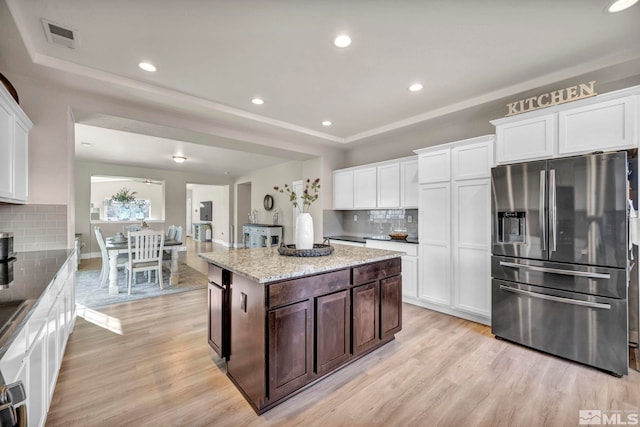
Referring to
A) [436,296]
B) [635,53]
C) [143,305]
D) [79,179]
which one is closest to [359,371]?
[436,296]

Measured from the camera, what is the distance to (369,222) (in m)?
5.12

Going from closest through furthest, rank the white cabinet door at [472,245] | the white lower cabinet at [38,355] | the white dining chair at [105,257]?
the white lower cabinet at [38,355] → the white cabinet door at [472,245] → the white dining chair at [105,257]

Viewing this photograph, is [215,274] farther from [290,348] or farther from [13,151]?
[13,151]

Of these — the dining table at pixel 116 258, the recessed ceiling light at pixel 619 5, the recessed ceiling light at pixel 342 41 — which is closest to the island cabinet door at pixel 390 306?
the recessed ceiling light at pixel 342 41

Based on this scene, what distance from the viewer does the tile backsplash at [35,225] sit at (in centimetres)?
253

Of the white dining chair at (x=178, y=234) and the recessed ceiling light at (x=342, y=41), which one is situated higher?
the recessed ceiling light at (x=342, y=41)

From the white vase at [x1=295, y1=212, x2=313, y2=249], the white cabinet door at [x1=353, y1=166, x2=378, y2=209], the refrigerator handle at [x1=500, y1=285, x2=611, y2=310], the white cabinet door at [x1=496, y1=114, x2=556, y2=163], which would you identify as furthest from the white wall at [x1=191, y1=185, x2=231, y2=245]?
the refrigerator handle at [x1=500, y1=285, x2=611, y2=310]

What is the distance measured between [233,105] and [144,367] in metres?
2.91

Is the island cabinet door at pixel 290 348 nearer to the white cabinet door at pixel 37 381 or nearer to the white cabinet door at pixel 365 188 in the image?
the white cabinet door at pixel 37 381

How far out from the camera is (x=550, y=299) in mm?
2459

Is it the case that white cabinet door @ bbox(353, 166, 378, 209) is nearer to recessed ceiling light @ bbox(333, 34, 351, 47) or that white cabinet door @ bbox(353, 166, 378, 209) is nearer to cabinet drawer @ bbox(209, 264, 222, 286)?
recessed ceiling light @ bbox(333, 34, 351, 47)

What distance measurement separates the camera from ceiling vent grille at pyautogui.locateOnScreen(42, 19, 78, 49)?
199 centimetres

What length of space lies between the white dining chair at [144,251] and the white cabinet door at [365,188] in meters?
3.34

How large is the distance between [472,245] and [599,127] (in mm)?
1521
